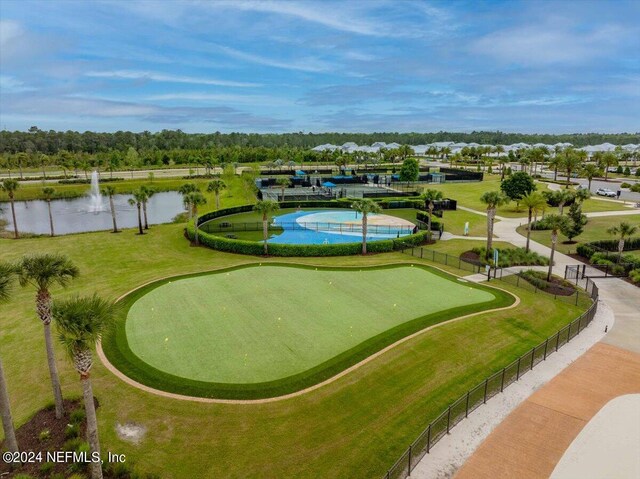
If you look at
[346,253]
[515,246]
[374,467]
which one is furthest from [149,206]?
[374,467]

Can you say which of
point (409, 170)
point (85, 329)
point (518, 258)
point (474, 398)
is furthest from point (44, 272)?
point (409, 170)

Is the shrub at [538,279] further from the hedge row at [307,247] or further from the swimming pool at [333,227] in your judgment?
the swimming pool at [333,227]

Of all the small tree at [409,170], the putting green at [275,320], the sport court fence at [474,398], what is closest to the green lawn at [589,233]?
the putting green at [275,320]

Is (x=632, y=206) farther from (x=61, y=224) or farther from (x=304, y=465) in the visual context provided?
(x=61, y=224)

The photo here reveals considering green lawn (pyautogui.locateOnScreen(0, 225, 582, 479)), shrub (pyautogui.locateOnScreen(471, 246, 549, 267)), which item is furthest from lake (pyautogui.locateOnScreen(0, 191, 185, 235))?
shrub (pyautogui.locateOnScreen(471, 246, 549, 267))

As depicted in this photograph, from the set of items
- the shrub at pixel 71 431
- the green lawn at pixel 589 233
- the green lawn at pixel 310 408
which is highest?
the green lawn at pixel 589 233

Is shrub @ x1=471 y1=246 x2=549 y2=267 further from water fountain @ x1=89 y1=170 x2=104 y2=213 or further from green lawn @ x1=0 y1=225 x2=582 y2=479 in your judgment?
water fountain @ x1=89 y1=170 x2=104 y2=213
